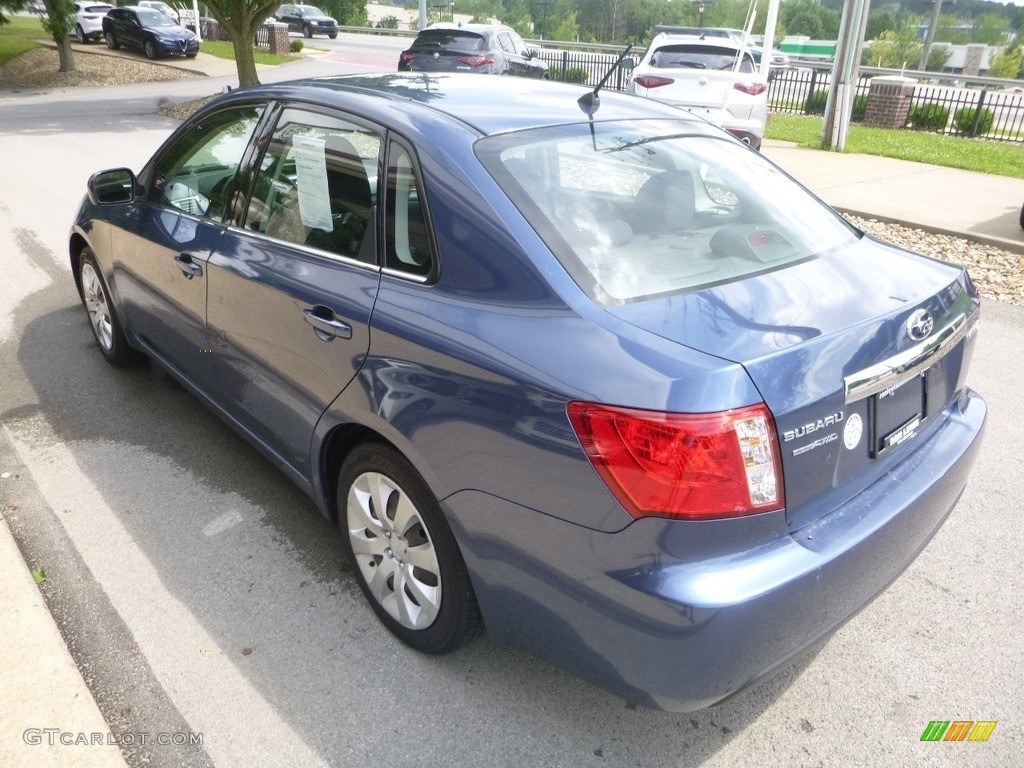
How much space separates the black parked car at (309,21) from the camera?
46125 millimetres

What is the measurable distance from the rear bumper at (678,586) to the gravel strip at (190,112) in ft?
10.1

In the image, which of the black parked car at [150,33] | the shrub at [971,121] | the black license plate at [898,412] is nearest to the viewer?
the black license plate at [898,412]

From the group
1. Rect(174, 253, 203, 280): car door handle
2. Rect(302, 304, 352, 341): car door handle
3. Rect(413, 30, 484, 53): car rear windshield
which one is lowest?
Rect(174, 253, 203, 280): car door handle

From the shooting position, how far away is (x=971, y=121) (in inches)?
659

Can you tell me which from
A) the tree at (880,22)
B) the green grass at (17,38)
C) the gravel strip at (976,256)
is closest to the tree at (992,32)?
the tree at (880,22)

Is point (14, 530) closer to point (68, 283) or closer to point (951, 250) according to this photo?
point (68, 283)

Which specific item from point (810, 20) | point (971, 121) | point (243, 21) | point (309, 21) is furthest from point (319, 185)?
point (810, 20)

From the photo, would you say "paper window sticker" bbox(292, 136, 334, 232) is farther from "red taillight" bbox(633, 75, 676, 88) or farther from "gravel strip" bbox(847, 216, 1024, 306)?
"red taillight" bbox(633, 75, 676, 88)

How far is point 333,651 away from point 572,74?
83.0ft

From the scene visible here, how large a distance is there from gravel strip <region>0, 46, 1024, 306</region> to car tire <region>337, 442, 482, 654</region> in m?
3.43

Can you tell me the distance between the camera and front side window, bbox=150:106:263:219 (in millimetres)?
3416

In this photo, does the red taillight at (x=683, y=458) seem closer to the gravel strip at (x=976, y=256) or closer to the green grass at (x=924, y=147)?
the gravel strip at (x=976, y=256)

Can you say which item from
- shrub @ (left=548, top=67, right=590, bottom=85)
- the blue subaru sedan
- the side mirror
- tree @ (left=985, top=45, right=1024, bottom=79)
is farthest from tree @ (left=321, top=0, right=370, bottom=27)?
the blue subaru sedan

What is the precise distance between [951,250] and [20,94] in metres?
22.8
